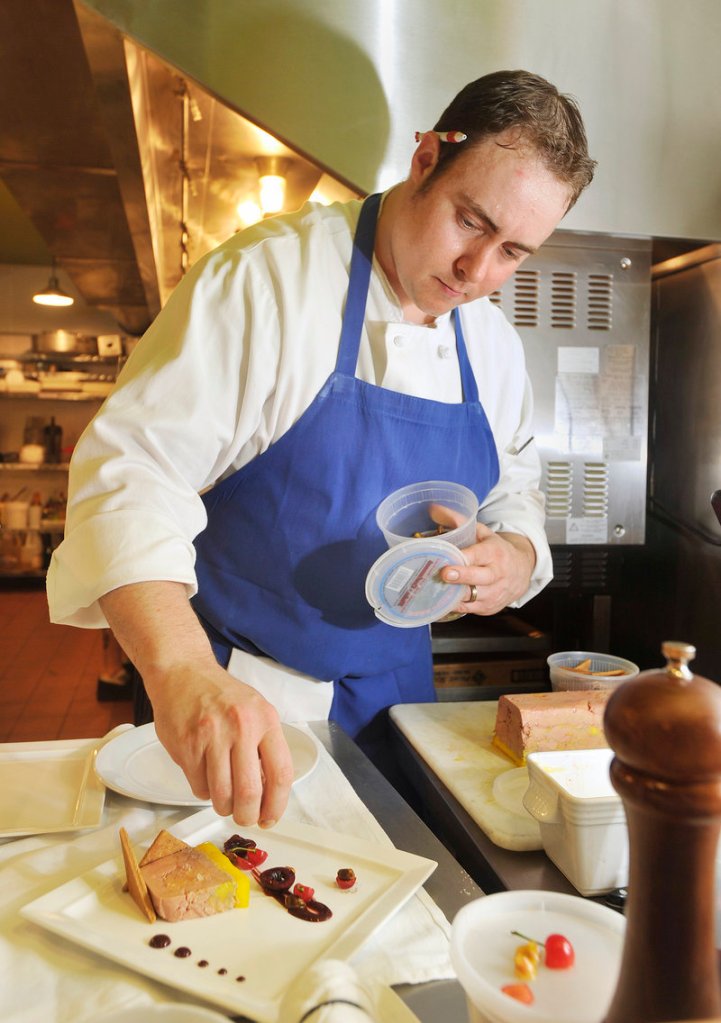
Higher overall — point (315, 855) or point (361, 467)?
point (361, 467)

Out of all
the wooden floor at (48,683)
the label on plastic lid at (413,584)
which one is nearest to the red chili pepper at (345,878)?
the label on plastic lid at (413,584)

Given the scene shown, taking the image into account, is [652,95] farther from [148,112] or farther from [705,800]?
[705,800]

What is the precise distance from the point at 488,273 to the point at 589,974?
1100mm

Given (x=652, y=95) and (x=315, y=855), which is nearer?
(x=315, y=855)

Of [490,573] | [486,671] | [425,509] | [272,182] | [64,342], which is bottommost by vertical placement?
[486,671]

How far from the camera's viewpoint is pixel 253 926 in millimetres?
804

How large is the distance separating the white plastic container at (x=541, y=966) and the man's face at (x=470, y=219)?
104 centimetres

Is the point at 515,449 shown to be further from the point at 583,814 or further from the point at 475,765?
the point at 583,814

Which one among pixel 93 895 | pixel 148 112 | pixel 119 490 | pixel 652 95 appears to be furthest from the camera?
pixel 148 112

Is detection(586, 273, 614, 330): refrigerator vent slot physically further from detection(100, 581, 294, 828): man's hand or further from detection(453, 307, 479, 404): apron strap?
detection(100, 581, 294, 828): man's hand

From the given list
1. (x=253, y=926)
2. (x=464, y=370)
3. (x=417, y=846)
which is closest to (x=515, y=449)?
(x=464, y=370)

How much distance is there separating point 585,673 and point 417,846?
0.54 metres

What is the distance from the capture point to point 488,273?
4.59 feet

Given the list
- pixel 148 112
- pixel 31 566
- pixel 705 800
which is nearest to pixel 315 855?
pixel 705 800
